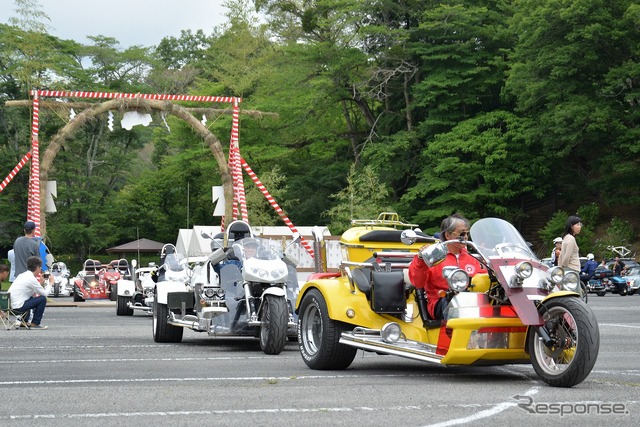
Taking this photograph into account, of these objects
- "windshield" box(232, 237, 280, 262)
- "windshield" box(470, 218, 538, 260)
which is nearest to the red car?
"windshield" box(232, 237, 280, 262)

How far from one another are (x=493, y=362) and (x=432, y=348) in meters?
0.61

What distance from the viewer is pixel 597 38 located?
52.3 metres

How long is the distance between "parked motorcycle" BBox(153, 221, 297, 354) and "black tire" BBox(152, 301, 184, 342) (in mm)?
15

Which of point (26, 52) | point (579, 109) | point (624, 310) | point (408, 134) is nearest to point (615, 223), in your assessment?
point (579, 109)

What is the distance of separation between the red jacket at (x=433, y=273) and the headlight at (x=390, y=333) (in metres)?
0.42

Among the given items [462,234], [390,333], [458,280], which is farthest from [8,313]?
[458,280]

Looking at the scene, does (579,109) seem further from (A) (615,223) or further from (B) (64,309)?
(B) (64,309)

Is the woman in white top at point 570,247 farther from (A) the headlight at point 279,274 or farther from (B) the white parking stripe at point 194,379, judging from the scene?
(B) the white parking stripe at point 194,379

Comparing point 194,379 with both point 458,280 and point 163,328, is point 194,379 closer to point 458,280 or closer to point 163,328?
point 458,280

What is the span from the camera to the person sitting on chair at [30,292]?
773 inches

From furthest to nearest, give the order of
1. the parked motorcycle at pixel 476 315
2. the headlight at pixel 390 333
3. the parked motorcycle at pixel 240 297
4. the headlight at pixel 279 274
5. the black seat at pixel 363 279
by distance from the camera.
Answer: the headlight at pixel 279 274 < the parked motorcycle at pixel 240 297 < the black seat at pixel 363 279 < the headlight at pixel 390 333 < the parked motorcycle at pixel 476 315

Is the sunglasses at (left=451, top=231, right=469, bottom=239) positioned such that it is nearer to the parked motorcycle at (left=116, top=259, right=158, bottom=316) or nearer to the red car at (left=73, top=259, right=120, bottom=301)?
the parked motorcycle at (left=116, top=259, right=158, bottom=316)

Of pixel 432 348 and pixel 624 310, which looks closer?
pixel 432 348

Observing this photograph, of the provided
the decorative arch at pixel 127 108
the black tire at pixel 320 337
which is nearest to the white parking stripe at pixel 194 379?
the black tire at pixel 320 337
